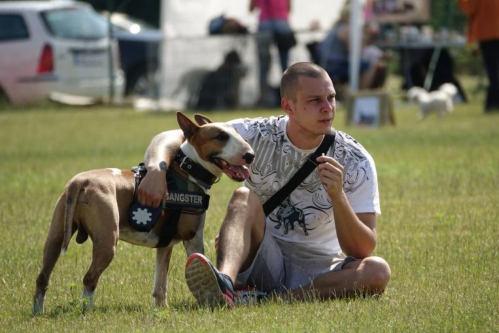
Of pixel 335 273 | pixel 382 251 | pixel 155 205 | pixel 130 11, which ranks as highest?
pixel 155 205

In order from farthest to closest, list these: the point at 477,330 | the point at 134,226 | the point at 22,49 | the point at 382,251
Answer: the point at 22,49
the point at 382,251
the point at 134,226
the point at 477,330

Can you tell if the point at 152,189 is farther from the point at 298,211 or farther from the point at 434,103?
the point at 434,103

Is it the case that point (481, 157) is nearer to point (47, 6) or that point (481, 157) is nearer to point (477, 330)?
point (477, 330)

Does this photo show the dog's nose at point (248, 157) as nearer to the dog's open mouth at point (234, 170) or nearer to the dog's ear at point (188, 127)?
the dog's open mouth at point (234, 170)

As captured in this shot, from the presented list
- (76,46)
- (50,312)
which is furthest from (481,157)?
(76,46)

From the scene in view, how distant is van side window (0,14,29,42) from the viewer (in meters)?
23.0

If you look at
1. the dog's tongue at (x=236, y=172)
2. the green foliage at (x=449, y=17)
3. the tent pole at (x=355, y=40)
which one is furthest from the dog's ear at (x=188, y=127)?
the green foliage at (x=449, y=17)

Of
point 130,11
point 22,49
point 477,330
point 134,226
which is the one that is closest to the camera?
point 477,330

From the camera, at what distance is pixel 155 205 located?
601 centimetres

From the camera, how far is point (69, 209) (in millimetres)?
5812

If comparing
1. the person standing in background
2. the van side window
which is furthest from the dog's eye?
the van side window

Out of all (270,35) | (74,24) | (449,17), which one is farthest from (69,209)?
(449,17)

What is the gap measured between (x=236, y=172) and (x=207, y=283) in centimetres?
62

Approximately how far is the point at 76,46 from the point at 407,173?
1242 centimetres
